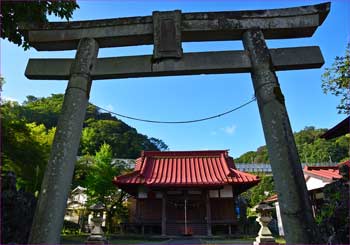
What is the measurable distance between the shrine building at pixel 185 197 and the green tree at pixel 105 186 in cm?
111

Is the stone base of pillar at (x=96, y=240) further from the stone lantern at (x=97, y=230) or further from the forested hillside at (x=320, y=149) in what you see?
the forested hillside at (x=320, y=149)

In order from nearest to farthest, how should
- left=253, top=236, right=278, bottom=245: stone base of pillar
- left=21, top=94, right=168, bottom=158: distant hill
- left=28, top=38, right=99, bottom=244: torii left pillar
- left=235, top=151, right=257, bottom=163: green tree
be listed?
left=28, top=38, right=99, bottom=244: torii left pillar → left=253, top=236, right=278, bottom=245: stone base of pillar → left=21, top=94, right=168, bottom=158: distant hill → left=235, top=151, right=257, bottom=163: green tree

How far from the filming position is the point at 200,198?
16.3 m

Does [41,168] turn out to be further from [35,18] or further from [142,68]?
[142,68]

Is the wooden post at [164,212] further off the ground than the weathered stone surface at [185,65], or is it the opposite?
the weathered stone surface at [185,65]

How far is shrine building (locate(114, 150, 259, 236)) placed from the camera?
1520cm

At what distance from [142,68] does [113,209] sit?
14754 millimetres

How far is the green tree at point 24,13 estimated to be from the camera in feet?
18.5

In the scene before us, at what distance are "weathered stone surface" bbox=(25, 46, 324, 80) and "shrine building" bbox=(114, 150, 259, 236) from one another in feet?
35.8

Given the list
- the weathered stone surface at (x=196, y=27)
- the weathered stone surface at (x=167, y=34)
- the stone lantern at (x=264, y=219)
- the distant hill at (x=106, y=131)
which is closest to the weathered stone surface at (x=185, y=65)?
the weathered stone surface at (x=167, y=34)

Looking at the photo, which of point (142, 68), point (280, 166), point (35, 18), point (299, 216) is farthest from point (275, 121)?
point (35, 18)

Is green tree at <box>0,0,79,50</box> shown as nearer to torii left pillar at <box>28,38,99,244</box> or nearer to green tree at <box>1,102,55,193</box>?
torii left pillar at <box>28,38,99,244</box>

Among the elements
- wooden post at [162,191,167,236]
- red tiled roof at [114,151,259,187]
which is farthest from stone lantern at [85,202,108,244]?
wooden post at [162,191,167,236]

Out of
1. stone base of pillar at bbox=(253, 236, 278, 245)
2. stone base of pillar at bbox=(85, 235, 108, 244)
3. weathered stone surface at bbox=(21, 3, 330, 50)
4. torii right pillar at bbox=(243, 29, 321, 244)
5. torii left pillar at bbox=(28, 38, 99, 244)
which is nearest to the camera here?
torii right pillar at bbox=(243, 29, 321, 244)
